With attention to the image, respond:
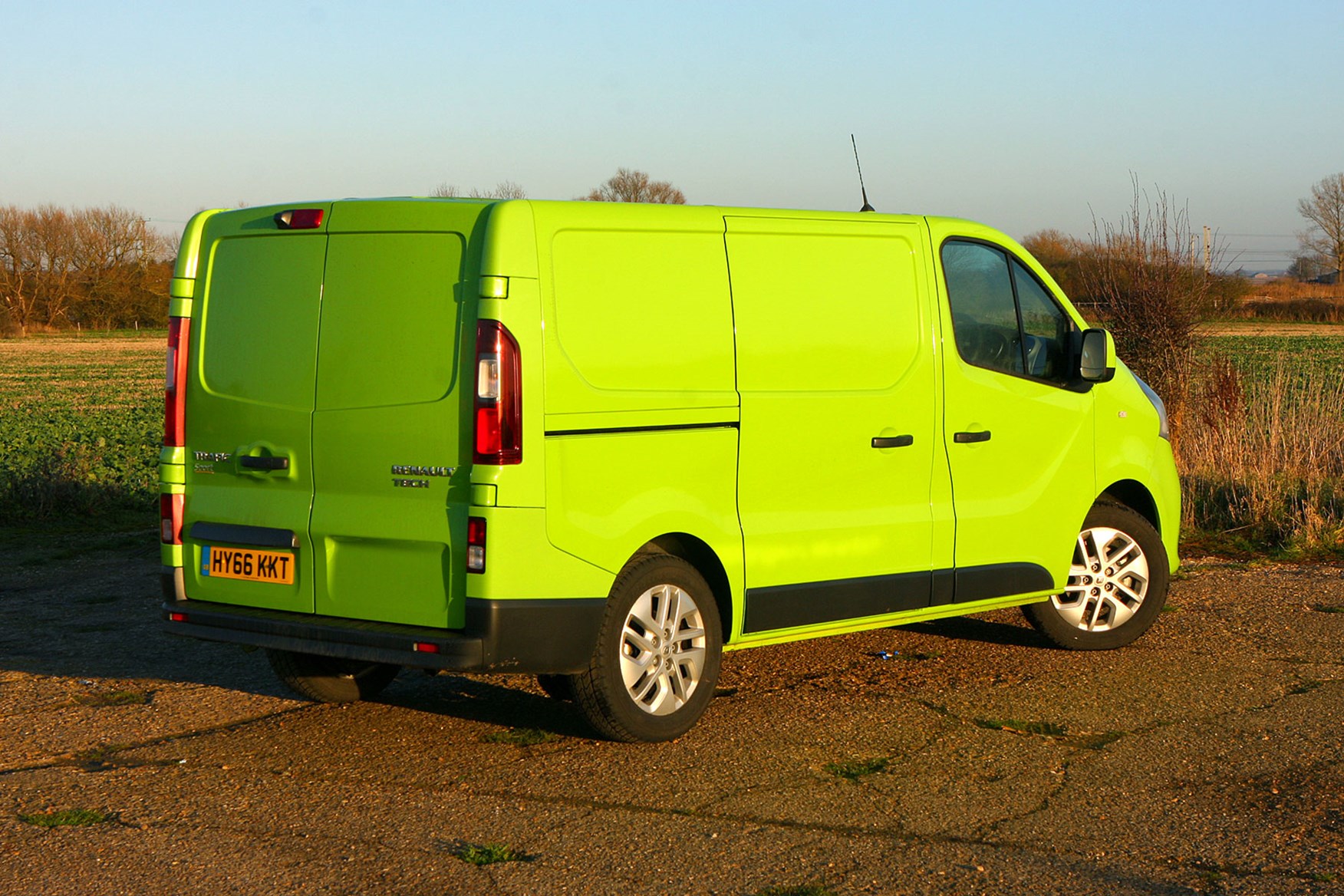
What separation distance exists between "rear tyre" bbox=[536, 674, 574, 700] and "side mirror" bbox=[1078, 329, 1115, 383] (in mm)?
3078

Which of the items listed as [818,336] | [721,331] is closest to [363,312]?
[721,331]

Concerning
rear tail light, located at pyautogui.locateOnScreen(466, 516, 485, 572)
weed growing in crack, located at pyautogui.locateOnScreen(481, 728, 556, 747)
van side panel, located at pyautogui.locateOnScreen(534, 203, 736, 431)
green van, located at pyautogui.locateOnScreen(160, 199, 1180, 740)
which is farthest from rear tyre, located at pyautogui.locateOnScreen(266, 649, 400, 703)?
van side panel, located at pyautogui.locateOnScreen(534, 203, 736, 431)

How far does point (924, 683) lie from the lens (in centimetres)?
681

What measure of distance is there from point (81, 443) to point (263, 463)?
14.5m

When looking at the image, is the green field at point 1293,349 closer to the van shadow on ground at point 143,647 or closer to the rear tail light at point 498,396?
the van shadow on ground at point 143,647

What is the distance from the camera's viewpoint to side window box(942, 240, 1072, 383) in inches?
267

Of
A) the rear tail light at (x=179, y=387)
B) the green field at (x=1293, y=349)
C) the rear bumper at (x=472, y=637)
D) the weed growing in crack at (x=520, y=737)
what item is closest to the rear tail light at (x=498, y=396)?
the rear bumper at (x=472, y=637)

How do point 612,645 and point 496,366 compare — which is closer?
point 496,366

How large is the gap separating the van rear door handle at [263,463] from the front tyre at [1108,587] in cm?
382

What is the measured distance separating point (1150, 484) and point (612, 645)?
3.44m

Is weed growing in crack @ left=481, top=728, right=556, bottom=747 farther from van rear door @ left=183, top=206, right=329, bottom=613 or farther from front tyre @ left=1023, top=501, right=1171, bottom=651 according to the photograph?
front tyre @ left=1023, top=501, right=1171, bottom=651

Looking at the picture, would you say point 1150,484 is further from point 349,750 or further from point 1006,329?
point 349,750

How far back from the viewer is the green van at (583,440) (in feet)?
17.3

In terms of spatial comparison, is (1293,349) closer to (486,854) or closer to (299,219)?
(299,219)
